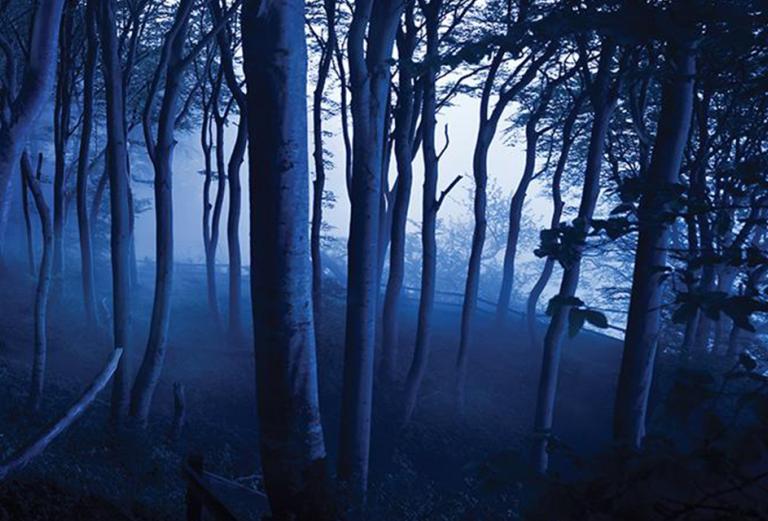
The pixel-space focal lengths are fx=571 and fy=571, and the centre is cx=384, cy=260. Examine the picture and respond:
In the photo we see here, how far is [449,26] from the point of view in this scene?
617 inches

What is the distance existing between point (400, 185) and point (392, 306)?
11.5 feet

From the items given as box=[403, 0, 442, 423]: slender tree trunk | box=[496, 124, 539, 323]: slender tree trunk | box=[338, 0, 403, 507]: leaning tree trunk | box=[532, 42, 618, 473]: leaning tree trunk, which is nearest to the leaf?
box=[338, 0, 403, 507]: leaning tree trunk

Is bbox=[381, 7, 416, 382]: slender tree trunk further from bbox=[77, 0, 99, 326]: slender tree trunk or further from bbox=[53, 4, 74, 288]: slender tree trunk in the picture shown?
bbox=[53, 4, 74, 288]: slender tree trunk

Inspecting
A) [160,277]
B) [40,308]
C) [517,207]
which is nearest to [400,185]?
[160,277]

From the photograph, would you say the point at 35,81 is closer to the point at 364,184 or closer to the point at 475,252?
the point at 364,184

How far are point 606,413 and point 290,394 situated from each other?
13.8 m

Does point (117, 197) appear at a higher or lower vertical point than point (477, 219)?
higher

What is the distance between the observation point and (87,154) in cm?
1666

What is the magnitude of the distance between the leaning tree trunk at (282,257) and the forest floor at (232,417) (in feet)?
6.21

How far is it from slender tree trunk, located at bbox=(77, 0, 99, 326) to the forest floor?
1333mm

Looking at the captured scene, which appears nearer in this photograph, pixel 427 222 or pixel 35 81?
Answer: pixel 35 81

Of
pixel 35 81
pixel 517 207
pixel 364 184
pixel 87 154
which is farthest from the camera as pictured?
pixel 517 207

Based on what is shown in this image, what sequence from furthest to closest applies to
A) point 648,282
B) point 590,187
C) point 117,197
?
1. point 117,197
2. point 590,187
3. point 648,282

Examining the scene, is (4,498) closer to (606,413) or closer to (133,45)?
(133,45)
